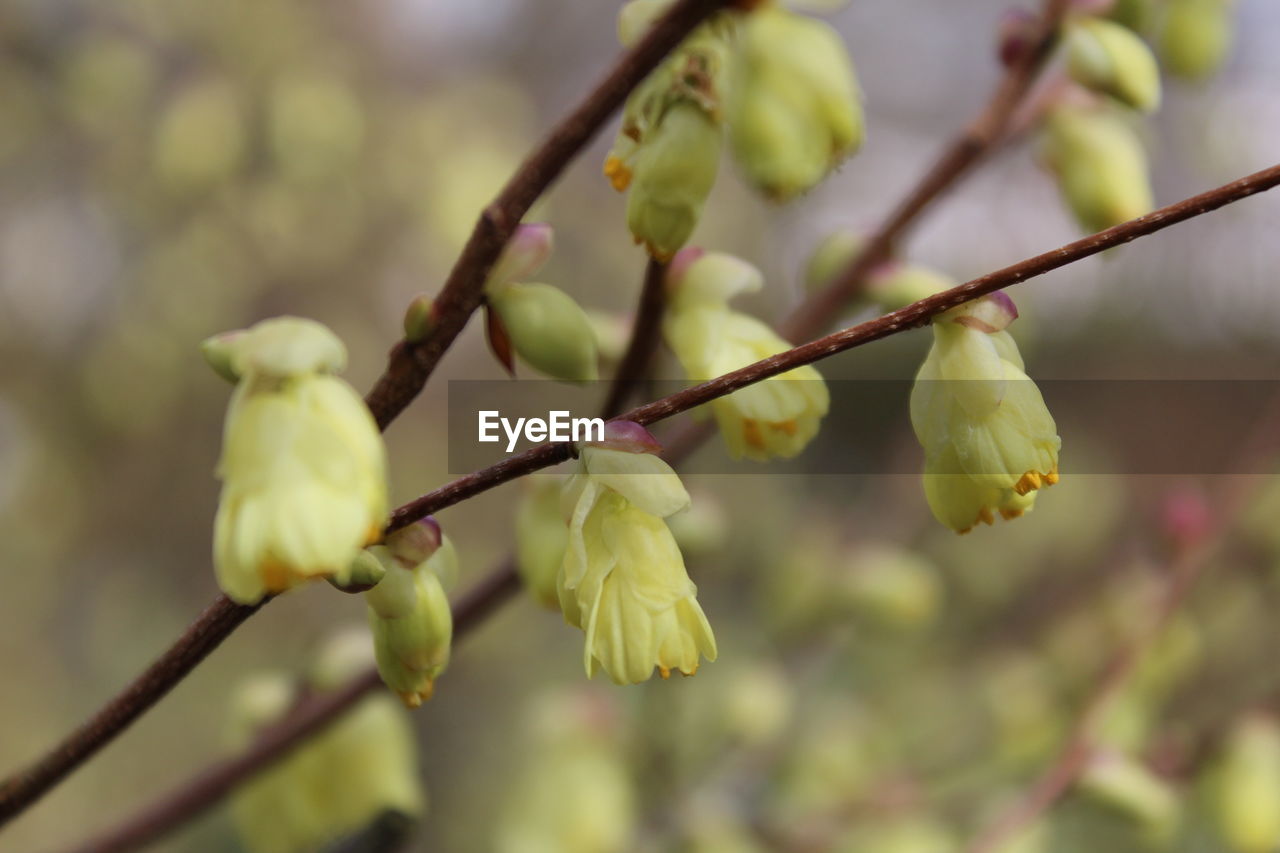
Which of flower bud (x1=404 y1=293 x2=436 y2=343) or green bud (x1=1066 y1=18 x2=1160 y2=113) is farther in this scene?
green bud (x1=1066 y1=18 x2=1160 y2=113)

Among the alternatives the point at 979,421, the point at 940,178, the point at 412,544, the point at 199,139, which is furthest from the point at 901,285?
the point at 199,139

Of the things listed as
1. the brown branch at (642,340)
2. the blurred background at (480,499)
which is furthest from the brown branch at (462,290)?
the blurred background at (480,499)

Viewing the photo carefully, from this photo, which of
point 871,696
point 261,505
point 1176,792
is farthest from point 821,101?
point 871,696

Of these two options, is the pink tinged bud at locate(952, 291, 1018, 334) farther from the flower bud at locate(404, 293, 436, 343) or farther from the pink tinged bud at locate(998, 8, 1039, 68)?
the pink tinged bud at locate(998, 8, 1039, 68)

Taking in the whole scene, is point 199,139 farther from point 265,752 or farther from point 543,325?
point 543,325

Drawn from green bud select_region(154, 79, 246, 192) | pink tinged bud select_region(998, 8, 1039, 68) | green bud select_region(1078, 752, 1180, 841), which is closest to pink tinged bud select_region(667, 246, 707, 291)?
pink tinged bud select_region(998, 8, 1039, 68)

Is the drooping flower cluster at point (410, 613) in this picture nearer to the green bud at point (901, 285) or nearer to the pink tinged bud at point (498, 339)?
the pink tinged bud at point (498, 339)
